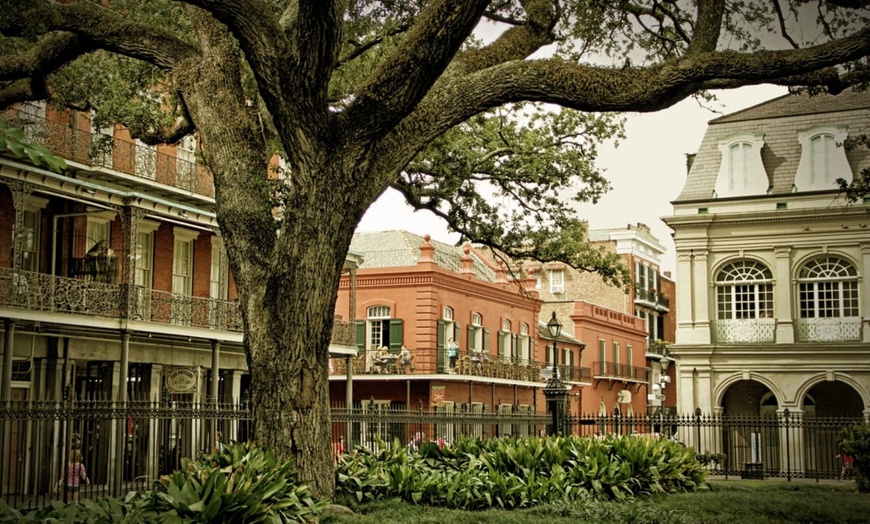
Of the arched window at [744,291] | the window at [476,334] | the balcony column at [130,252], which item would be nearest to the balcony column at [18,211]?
the balcony column at [130,252]

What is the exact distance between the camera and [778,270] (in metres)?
34.5

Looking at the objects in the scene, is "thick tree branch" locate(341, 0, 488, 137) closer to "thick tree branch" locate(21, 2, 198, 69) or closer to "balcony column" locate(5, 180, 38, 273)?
"thick tree branch" locate(21, 2, 198, 69)

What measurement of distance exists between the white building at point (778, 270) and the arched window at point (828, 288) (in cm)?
4

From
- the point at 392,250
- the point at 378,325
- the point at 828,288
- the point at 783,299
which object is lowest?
the point at 378,325

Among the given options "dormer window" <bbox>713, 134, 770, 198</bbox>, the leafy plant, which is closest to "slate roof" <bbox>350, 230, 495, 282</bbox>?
"dormer window" <bbox>713, 134, 770, 198</bbox>

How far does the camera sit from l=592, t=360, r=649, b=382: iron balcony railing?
55438 millimetres

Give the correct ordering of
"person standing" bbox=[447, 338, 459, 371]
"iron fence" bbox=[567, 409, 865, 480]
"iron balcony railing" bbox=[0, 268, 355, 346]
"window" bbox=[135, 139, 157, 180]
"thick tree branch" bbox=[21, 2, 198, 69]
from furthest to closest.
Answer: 1. "person standing" bbox=[447, 338, 459, 371]
2. "iron fence" bbox=[567, 409, 865, 480]
3. "window" bbox=[135, 139, 157, 180]
4. "iron balcony railing" bbox=[0, 268, 355, 346]
5. "thick tree branch" bbox=[21, 2, 198, 69]

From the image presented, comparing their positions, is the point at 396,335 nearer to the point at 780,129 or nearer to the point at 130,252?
the point at 780,129

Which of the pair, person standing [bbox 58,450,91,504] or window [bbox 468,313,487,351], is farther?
window [bbox 468,313,487,351]

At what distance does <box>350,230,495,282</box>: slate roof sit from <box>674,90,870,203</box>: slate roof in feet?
35.4

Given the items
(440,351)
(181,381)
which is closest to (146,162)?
(181,381)

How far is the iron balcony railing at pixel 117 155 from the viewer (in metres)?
23.0

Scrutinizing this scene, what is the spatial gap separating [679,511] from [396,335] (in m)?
26.9

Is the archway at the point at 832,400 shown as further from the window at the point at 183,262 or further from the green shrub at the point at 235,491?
the green shrub at the point at 235,491
